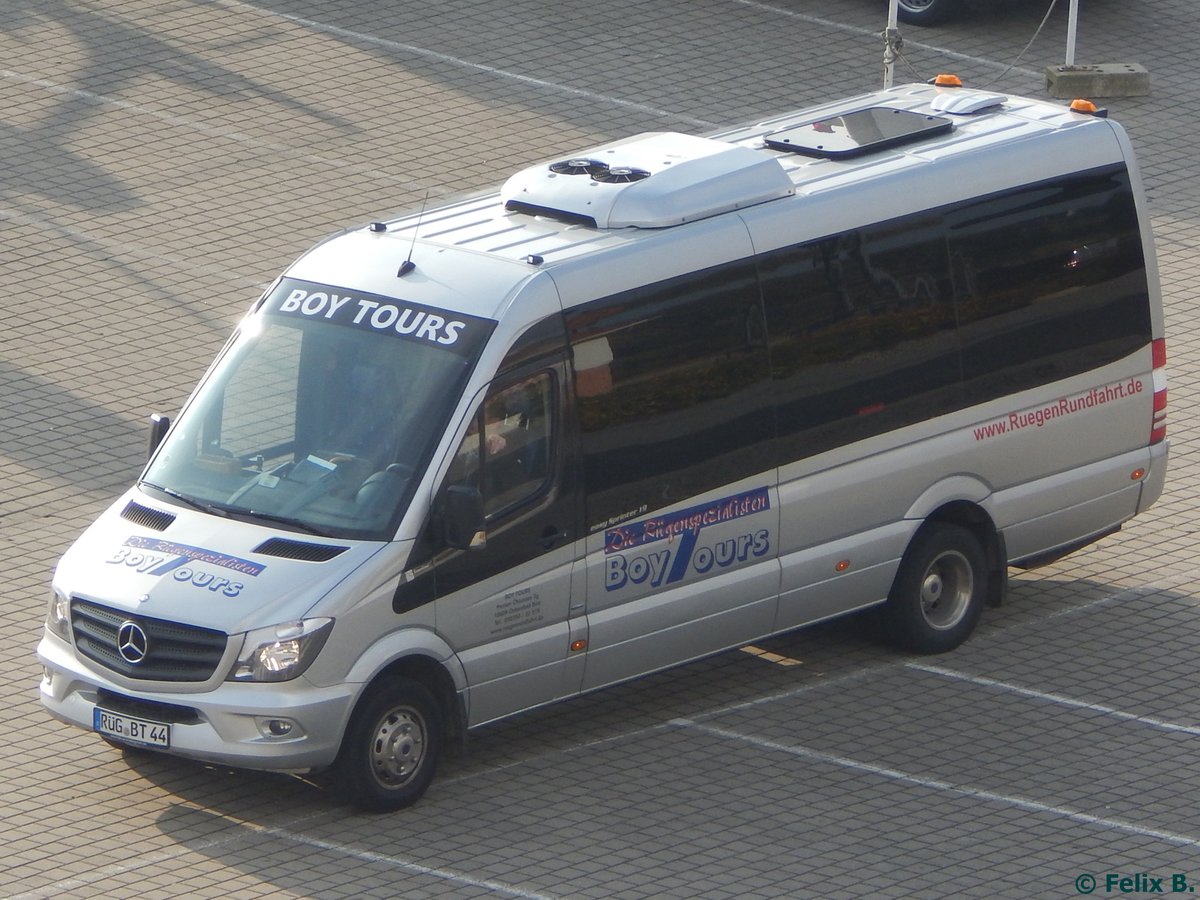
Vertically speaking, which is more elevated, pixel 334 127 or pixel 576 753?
pixel 334 127

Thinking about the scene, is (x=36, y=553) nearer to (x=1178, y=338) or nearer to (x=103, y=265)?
(x=103, y=265)

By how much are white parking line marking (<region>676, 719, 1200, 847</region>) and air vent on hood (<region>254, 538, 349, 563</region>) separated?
91.3 inches

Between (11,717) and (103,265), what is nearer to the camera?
(11,717)

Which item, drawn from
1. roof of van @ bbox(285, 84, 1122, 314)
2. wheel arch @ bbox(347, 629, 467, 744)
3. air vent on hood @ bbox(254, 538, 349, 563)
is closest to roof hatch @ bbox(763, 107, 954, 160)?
roof of van @ bbox(285, 84, 1122, 314)

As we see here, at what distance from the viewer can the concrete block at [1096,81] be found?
64.1 ft

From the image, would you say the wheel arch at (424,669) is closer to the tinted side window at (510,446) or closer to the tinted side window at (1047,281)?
the tinted side window at (510,446)

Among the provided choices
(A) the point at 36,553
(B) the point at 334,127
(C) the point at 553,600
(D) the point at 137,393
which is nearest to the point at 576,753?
(C) the point at 553,600

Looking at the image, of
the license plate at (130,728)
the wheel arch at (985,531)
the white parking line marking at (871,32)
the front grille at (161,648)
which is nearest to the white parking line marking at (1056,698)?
the wheel arch at (985,531)

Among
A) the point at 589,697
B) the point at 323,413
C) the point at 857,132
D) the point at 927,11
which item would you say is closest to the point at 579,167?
the point at 857,132

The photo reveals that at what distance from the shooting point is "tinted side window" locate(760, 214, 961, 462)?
1067 cm

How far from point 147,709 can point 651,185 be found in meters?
3.50

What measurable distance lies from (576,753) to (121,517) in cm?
245

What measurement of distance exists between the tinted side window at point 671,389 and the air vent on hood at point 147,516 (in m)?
1.94

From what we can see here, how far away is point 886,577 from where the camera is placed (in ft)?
36.8
